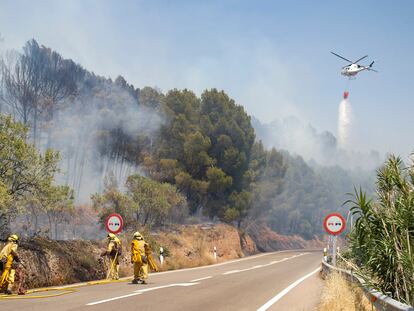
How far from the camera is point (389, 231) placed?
30.3ft

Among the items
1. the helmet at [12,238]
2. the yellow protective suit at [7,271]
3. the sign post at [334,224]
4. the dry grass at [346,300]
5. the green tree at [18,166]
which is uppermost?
the green tree at [18,166]

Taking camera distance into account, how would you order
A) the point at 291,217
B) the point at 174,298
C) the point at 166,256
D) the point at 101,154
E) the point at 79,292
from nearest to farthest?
the point at 174,298 → the point at 79,292 → the point at 166,256 → the point at 101,154 → the point at 291,217

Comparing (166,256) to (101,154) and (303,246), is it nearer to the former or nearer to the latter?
(101,154)

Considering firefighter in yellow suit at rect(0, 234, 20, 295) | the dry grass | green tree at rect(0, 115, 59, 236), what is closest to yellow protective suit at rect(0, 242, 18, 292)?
firefighter in yellow suit at rect(0, 234, 20, 295)

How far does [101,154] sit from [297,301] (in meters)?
55.5

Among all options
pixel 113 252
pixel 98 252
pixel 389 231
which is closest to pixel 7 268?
pixel 113 252

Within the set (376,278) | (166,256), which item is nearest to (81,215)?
(166,256)

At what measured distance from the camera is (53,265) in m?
17.0

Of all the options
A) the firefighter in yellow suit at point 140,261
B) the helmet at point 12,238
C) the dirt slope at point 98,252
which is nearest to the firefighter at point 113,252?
the dirt slope at point 98,252

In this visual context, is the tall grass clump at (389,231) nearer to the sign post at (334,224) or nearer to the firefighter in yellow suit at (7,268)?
the firefighter in yellow suit at (7,268)

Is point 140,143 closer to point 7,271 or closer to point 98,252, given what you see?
point 98,252

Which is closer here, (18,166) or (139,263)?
(139,263)

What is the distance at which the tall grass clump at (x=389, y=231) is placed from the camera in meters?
8.59

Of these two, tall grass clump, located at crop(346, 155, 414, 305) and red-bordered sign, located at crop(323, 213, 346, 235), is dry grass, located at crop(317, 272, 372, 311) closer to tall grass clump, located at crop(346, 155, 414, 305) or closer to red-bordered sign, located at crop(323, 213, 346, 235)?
Answer: tall grass clump, located at crop(346, 155, 414, 305)
